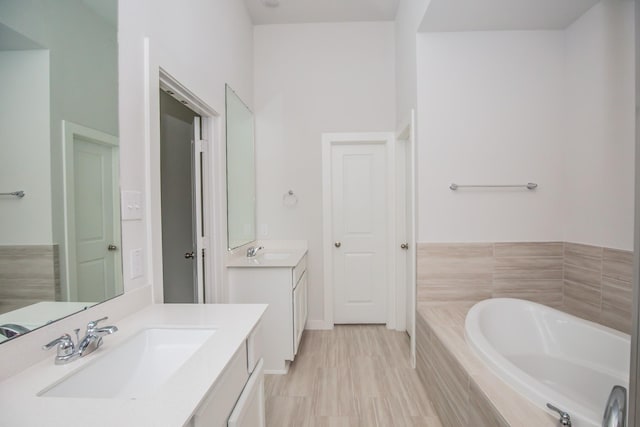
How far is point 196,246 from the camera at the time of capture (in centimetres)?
215

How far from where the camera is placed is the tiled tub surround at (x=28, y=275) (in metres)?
0.79

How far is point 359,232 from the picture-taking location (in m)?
3.21

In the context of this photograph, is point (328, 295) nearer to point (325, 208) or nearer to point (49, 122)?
point (325, 208)

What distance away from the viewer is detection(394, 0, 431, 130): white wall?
225 cm

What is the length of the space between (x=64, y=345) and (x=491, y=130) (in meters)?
2.70

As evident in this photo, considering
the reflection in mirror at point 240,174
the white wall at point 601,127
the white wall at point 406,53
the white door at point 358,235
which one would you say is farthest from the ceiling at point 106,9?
the white wall at point 601,127

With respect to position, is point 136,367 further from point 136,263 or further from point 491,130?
point 491,130

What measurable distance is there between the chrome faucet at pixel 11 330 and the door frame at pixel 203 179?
1.85ft

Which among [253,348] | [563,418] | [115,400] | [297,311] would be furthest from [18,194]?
[297,311]

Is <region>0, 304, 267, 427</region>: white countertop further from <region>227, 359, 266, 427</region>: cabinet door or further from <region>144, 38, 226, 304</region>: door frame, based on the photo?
<region>144, 38, 226, 304</region>: door frame

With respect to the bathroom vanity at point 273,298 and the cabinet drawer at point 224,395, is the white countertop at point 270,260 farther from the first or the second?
the cabinet drawer at point 224,395

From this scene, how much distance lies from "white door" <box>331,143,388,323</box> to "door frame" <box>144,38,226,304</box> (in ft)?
4.43

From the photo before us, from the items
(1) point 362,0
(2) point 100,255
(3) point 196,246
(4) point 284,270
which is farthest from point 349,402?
(1) point 362,0

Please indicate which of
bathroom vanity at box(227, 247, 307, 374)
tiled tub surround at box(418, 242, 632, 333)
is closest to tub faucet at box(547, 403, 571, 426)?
tiled tub surround at box(418, 242, 632, 333)
